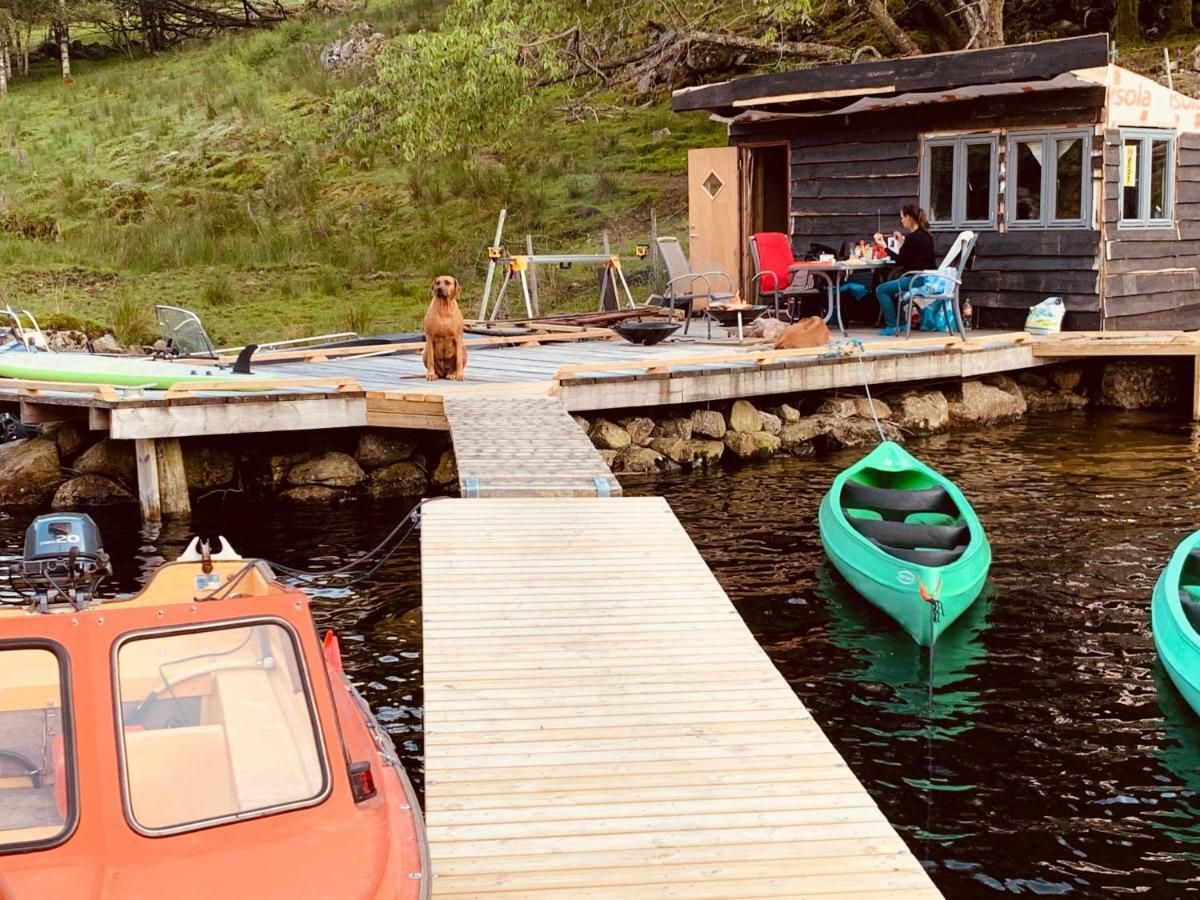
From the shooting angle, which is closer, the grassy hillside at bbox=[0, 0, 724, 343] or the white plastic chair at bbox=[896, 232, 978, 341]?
the white plastic chair at bbox=[896, 232, 978, 341]

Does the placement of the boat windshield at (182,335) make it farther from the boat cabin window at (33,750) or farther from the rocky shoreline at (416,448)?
the boat cabin window at (33,750)

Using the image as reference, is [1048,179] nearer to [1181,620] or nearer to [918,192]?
[918,192]

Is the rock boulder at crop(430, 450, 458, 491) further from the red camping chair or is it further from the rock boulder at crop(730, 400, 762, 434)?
the red camping chair

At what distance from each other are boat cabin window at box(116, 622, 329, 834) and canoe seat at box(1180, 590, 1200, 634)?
4.88m

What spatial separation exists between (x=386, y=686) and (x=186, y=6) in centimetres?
3290

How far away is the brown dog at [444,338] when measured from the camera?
11328 millimetres

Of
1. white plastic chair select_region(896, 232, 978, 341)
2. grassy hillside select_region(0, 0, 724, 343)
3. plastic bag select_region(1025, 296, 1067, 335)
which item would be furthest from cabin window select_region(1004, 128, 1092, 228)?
grassy hillside select_region(0, 0, 724, 343)

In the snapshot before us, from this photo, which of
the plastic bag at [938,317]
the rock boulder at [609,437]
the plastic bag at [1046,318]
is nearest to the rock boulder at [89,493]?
the rock boulder at [609,437]

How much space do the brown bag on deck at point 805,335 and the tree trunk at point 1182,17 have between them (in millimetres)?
13747

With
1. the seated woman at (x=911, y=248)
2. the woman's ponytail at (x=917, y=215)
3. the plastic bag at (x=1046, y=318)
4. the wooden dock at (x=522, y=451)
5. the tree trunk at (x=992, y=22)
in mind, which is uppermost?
the tree trunk at (x=992, y=22)

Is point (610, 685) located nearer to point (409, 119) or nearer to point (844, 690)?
point (844, 690)

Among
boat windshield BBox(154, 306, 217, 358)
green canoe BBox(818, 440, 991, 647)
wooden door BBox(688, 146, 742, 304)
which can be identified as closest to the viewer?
green canoe BBox(818, 440, 991, 647)

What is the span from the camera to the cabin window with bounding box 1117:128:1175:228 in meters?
14.6

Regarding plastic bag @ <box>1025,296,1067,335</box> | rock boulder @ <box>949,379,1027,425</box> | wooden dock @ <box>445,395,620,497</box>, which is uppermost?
plastic bag @ <box>1025,296,1067,335</box>
